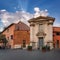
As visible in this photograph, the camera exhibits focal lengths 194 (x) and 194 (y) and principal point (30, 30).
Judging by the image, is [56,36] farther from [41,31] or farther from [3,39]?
[3,39]

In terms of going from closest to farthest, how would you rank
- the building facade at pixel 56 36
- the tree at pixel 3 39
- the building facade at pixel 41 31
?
the building facade at pixel 41 31 < the building facade at pixel 56 36 < the tree at pixel 3 39

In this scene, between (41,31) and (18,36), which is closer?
(41,31)

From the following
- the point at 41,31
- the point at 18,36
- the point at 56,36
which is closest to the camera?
the point at 41,31

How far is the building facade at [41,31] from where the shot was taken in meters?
32.2

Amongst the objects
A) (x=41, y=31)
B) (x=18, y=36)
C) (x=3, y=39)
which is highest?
(x=41, y=31)

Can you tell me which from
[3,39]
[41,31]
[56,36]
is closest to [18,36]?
[3,39]

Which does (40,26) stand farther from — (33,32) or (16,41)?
(16,41)

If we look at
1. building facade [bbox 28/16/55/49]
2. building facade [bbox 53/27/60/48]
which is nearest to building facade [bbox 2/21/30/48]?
building facade [bbox 28/16/55/49]

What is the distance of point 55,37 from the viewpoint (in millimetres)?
33625

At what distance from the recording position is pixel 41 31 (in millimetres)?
32719

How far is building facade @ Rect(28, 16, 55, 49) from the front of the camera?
105ft

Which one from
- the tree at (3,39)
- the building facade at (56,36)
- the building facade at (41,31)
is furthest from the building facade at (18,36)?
the building facade at (56,36)

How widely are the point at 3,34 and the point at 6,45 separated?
2225 millimetres

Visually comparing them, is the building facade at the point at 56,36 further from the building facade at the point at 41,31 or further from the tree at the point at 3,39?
the tree at the point at 3,39
